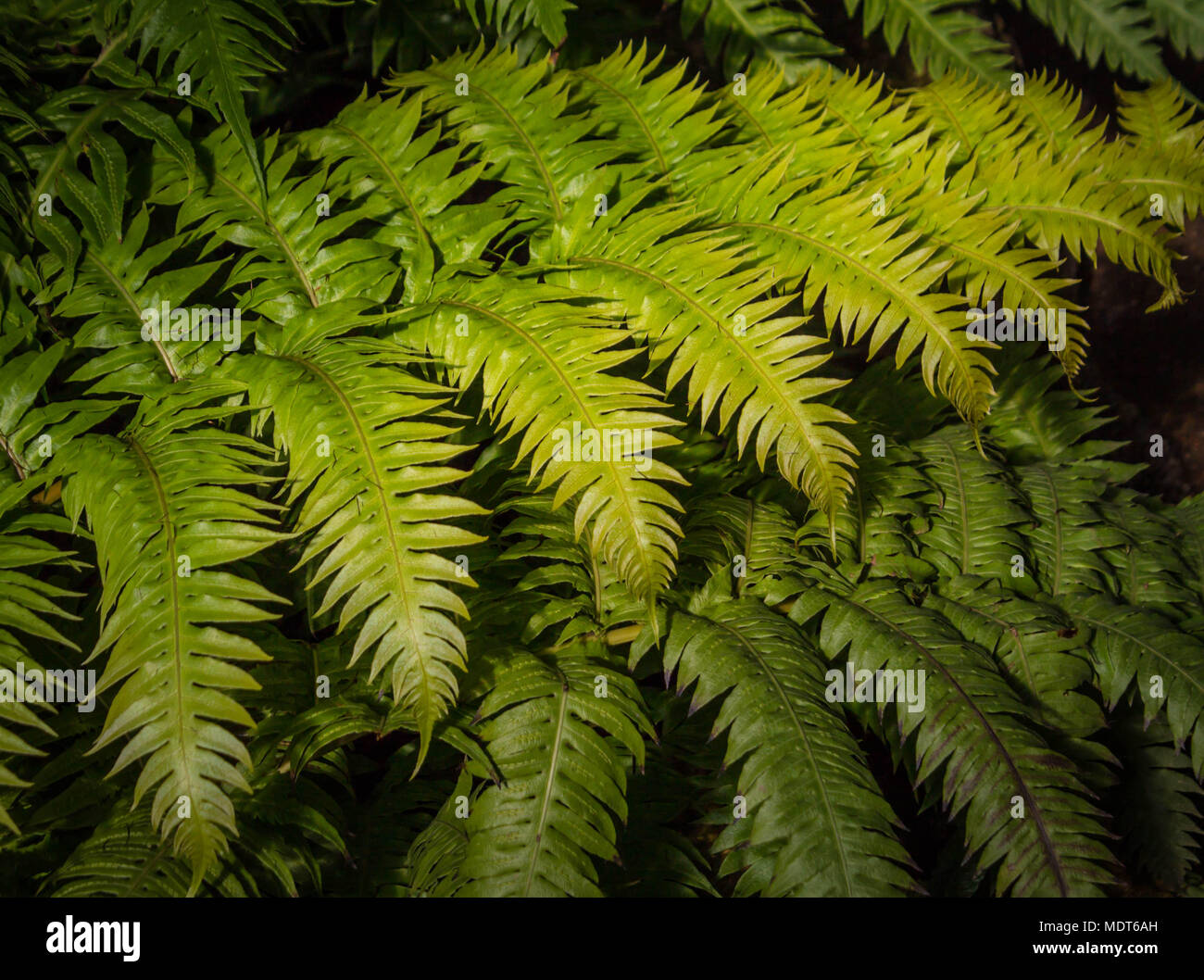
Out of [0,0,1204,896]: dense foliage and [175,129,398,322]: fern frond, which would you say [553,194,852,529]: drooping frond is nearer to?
[0,0,1204,896]: dense foliage

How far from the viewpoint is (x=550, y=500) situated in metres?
1.82

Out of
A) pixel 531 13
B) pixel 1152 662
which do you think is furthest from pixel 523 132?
pixel 1152 662

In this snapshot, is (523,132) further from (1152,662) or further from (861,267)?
(1152,662)

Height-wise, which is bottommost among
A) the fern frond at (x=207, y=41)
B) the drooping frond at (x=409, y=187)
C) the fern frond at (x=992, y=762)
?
the fern frond at (x=992, y=762)

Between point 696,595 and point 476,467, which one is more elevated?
point 476,467

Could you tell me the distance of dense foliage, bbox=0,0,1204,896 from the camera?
1.40 metres

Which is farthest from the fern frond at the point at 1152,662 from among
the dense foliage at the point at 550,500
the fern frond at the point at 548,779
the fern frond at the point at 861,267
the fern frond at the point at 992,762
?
the fern frond at the point at 548,779

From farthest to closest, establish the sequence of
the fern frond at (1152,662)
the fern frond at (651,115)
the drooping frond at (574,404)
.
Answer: the fern frond at (651,115) < the fern frond at (1152,662) < the drooping frond at (574,404)

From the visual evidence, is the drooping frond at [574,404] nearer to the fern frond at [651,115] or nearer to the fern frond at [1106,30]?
the fern frond at [651,115]

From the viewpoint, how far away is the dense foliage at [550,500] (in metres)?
1.40

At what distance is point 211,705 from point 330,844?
21.9 inches

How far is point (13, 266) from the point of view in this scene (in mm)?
1755

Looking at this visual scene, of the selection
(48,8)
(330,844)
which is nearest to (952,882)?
(330,844)

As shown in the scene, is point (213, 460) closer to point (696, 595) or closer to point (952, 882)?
point (696, 595)
